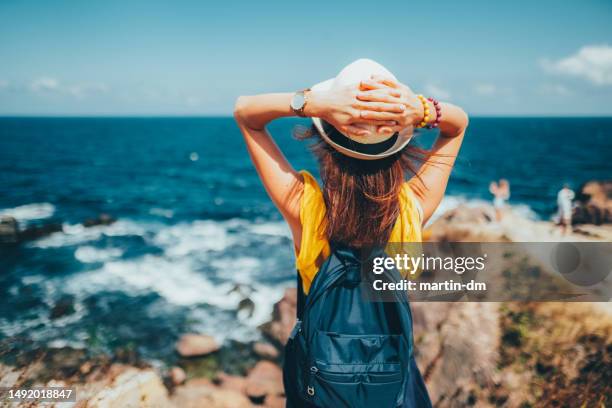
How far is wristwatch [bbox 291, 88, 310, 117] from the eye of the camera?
1439 millimetres

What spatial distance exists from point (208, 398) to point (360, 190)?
4.92m

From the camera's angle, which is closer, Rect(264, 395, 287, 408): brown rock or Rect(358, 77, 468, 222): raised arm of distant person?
Rect(358, 77, 468, 222): raised arm of distant person

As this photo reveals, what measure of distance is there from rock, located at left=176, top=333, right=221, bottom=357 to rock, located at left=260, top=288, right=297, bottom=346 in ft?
3.54

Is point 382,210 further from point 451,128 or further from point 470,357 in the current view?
point 470,357

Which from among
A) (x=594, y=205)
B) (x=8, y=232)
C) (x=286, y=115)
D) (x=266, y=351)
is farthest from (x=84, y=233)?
(x=594, y=205)

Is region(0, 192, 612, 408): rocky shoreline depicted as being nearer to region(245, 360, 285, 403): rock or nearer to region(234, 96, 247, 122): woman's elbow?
region(245, 360, 285, 403): rock

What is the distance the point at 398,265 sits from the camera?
1.68 m

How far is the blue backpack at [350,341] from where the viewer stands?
1.48 meters

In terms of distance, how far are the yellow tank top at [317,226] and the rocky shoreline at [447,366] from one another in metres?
3.19

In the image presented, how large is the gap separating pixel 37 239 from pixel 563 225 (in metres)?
18.4

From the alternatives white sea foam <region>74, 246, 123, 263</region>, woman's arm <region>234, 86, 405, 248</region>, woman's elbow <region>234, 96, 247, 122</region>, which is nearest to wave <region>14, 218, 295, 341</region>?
white sea foam <region>74, 246, 123, 263</region>

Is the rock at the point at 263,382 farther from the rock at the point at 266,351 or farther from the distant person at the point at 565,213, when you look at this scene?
the distant person at the point at 565,213

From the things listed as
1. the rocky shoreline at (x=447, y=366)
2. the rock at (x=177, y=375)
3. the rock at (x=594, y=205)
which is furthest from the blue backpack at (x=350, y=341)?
the rock at (x=594, y=205)

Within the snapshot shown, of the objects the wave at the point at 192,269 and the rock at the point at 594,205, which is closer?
the wave at the point at 192,269
